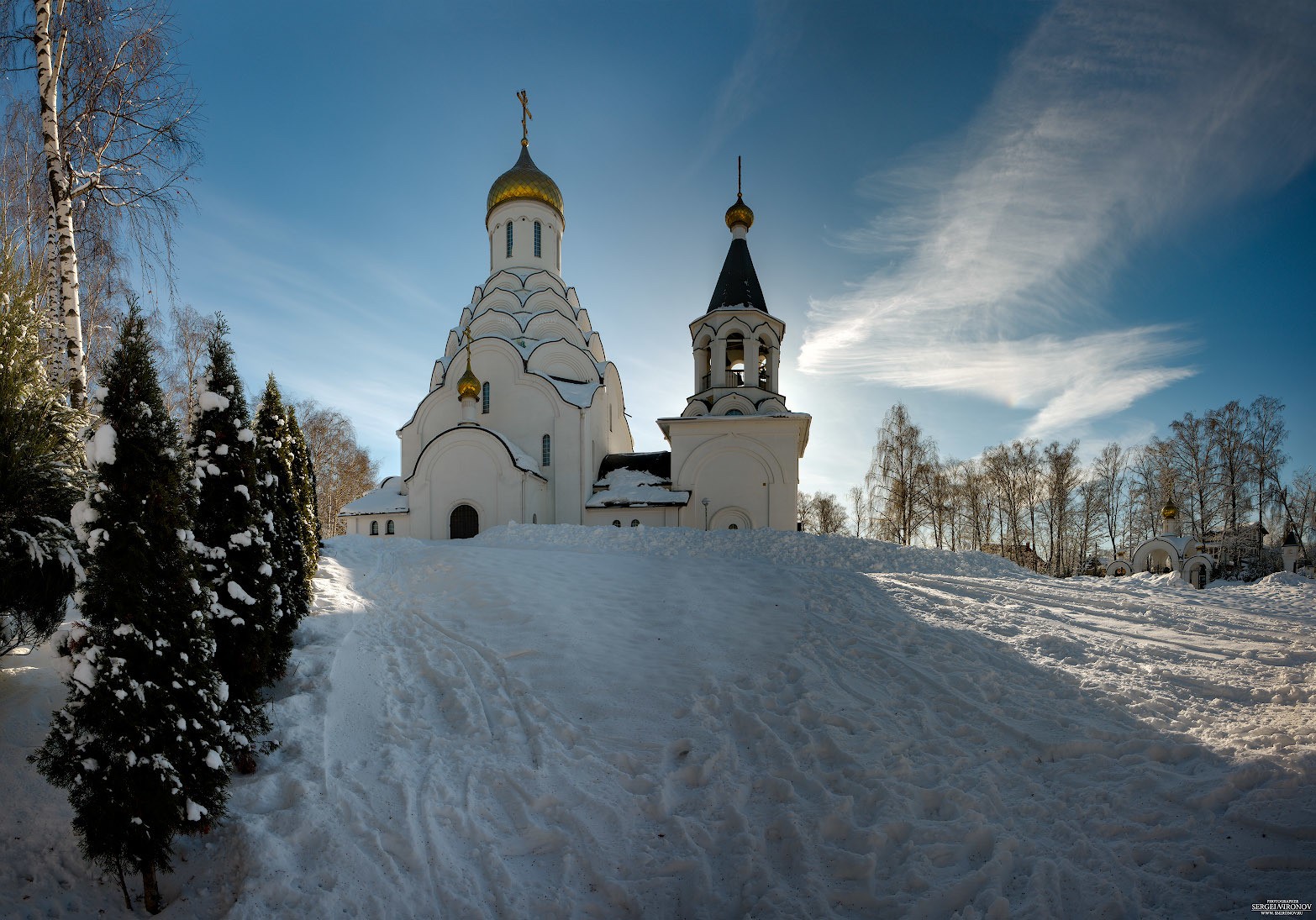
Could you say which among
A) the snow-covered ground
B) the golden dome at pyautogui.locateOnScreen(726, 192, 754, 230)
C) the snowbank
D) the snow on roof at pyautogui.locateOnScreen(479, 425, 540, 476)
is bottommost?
the snow-covered ground

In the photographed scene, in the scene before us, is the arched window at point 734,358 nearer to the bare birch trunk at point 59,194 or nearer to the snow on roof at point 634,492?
the snow on roof at point 634,492

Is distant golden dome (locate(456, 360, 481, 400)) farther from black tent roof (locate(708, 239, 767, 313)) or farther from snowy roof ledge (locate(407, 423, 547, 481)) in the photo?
black tent roof (locate(708, 239, 767, 313))

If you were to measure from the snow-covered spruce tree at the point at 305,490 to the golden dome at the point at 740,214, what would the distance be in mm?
18736

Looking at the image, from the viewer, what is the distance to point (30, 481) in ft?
13.4

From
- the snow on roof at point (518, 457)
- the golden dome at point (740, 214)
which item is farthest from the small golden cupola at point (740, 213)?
the snow on roof at point (518, 457)

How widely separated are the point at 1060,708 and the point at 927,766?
5.49 ft

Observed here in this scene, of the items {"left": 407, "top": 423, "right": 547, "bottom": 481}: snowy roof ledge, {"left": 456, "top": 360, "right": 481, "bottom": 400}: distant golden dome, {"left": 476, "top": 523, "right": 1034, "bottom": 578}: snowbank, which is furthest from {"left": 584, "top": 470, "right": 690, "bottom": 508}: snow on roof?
{"left": 456, "top": 360, "right": 481, "bottom": 400}: distant golden dome

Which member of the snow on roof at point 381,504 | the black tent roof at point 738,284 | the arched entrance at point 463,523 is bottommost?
the arched entrance at point 463,523

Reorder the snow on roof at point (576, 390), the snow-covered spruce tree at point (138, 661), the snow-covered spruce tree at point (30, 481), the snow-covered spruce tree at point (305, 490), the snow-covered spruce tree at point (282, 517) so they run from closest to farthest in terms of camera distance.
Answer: the snow-covered spruce tree at point (138, 661), the snow-covered spruce tree at point (30, 481), the snow-covered spruce tree at point (282, 517), the snow-covered spruce tree at point (305, 490), the snow on roof at point (576, 390)

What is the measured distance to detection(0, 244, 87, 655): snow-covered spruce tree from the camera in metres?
3.94

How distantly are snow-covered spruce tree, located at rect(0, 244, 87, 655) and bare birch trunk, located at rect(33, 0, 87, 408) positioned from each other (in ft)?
7.68

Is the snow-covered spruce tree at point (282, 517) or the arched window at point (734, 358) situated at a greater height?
the arched window at point (734, 358)

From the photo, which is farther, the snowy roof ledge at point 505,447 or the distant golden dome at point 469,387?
the distant golden dome at point 469,387

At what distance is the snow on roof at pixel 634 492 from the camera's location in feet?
65.8
